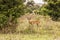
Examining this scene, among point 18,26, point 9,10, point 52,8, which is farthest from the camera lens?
point 52,8

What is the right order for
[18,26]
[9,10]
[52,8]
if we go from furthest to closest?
[52,8]
[18,26]
[9,10]

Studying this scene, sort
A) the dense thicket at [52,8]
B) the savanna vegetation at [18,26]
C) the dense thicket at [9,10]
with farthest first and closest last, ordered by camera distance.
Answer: the dense thicket at [52,8]
the dense thicket at [9,10]
the savanna vegetation at [18,26]

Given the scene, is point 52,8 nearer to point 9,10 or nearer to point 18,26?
point 18,26

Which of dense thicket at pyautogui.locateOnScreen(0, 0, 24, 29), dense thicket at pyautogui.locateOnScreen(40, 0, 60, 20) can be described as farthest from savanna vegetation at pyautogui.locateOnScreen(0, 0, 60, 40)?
dense thicket at pyautogui.locateOnScreen(40, 0, 60, 20)

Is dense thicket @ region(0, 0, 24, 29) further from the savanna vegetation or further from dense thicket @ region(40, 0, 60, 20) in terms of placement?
dense thicket @ region(40, 0, 60, 20)

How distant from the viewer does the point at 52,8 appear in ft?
69.4

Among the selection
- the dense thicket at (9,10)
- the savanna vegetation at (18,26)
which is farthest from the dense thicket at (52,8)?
the dense thicket at (9,10)

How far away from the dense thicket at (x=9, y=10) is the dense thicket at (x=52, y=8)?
6.56m

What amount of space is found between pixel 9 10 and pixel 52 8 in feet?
26.2

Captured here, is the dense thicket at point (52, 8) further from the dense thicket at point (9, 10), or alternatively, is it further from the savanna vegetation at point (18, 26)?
the dense thicket at point (9, 10)

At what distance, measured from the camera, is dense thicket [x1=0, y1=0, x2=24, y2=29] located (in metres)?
14.0

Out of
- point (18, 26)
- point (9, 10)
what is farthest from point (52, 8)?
point (9, 10)

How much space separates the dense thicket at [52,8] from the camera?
2062 cm

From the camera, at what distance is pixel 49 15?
21.2 m
